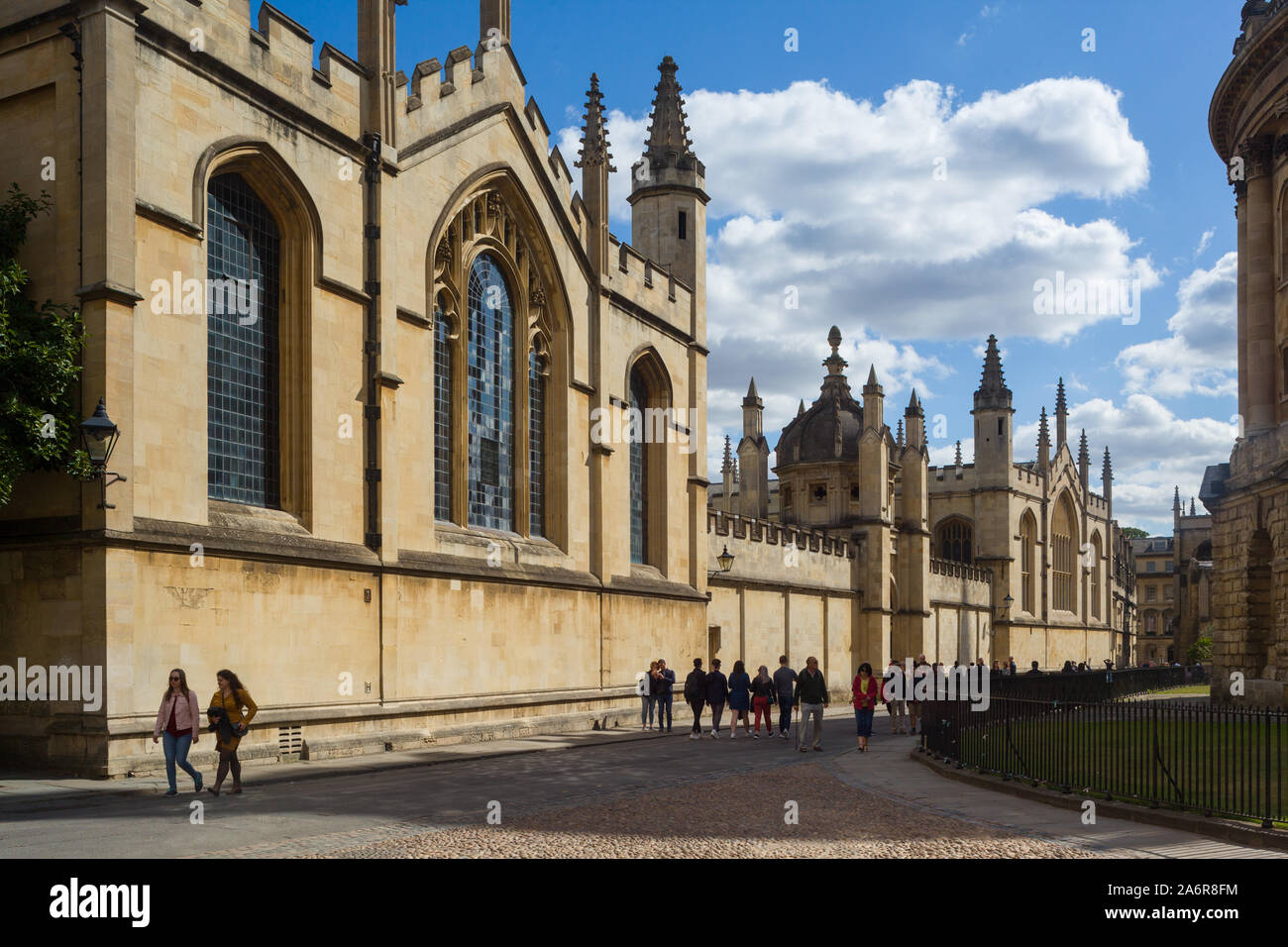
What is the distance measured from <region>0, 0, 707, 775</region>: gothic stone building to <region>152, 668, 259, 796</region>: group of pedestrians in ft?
5.86

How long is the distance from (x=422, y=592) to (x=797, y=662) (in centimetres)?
2055

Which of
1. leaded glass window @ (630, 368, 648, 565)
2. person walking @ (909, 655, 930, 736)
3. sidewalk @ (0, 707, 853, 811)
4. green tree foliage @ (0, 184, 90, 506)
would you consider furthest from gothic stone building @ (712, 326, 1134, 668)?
green tree foliage @ (0, 184, 90, 506)

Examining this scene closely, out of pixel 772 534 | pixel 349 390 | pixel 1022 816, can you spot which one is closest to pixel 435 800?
pixel 1022 816

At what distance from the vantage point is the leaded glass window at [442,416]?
71.8 feet

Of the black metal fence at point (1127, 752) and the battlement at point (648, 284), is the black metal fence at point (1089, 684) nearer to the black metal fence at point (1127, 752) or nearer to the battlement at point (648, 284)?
the black metal fence at point (1127, 752)

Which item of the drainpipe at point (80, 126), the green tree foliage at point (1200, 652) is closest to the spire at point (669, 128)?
the drainpipe at point (80, 126)

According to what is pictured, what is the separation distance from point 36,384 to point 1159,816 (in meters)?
12.6

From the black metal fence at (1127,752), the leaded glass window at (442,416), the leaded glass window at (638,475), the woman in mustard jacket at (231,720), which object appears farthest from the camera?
the leaded glass window at (638,475)

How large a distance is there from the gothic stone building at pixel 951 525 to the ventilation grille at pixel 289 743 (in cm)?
1762

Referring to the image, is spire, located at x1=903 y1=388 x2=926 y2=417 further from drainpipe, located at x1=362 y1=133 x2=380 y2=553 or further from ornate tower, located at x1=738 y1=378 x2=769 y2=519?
drainpipe, located at x1=362 y1=133 x2=380 y2=553

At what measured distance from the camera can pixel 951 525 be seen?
6481cm

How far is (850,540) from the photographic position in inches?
1697

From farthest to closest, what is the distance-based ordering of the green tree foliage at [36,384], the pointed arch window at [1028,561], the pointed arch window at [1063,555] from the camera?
1. the pointed arch window at [1063,555]
2. the pointed arch window at [1028,561]
3. the green tree foliage at [36,384]

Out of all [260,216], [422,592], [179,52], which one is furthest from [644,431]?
[179,52]
